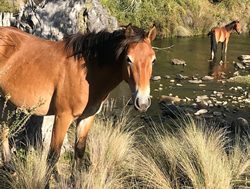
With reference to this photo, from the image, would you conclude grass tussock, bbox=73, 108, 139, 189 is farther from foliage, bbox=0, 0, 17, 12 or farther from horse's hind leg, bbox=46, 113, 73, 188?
foliage, bbox=0, 0, 17, 12

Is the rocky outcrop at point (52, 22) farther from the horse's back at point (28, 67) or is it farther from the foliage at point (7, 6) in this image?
the foliage at point (7, 6)

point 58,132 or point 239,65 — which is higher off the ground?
point 58,132

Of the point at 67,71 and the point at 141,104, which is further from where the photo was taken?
the point at 67,71

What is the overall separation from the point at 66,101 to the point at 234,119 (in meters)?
5.56

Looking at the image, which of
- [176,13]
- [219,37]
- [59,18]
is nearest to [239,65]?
[219,37]

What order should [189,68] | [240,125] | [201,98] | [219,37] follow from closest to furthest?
1. [240,125]
2. [201,98]
3. [189,68]
4. [219,37]

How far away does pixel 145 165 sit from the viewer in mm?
4793

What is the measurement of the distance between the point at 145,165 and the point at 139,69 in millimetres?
1327

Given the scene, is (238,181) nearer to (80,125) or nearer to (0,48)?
(80,125)

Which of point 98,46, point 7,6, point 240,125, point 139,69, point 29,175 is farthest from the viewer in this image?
point 7,6

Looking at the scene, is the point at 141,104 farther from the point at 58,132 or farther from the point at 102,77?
the point at 58,132

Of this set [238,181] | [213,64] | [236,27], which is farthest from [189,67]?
[238,181]

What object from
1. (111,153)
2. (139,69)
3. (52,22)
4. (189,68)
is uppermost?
(52,22)

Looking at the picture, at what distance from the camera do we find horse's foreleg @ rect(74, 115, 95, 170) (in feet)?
16.0
